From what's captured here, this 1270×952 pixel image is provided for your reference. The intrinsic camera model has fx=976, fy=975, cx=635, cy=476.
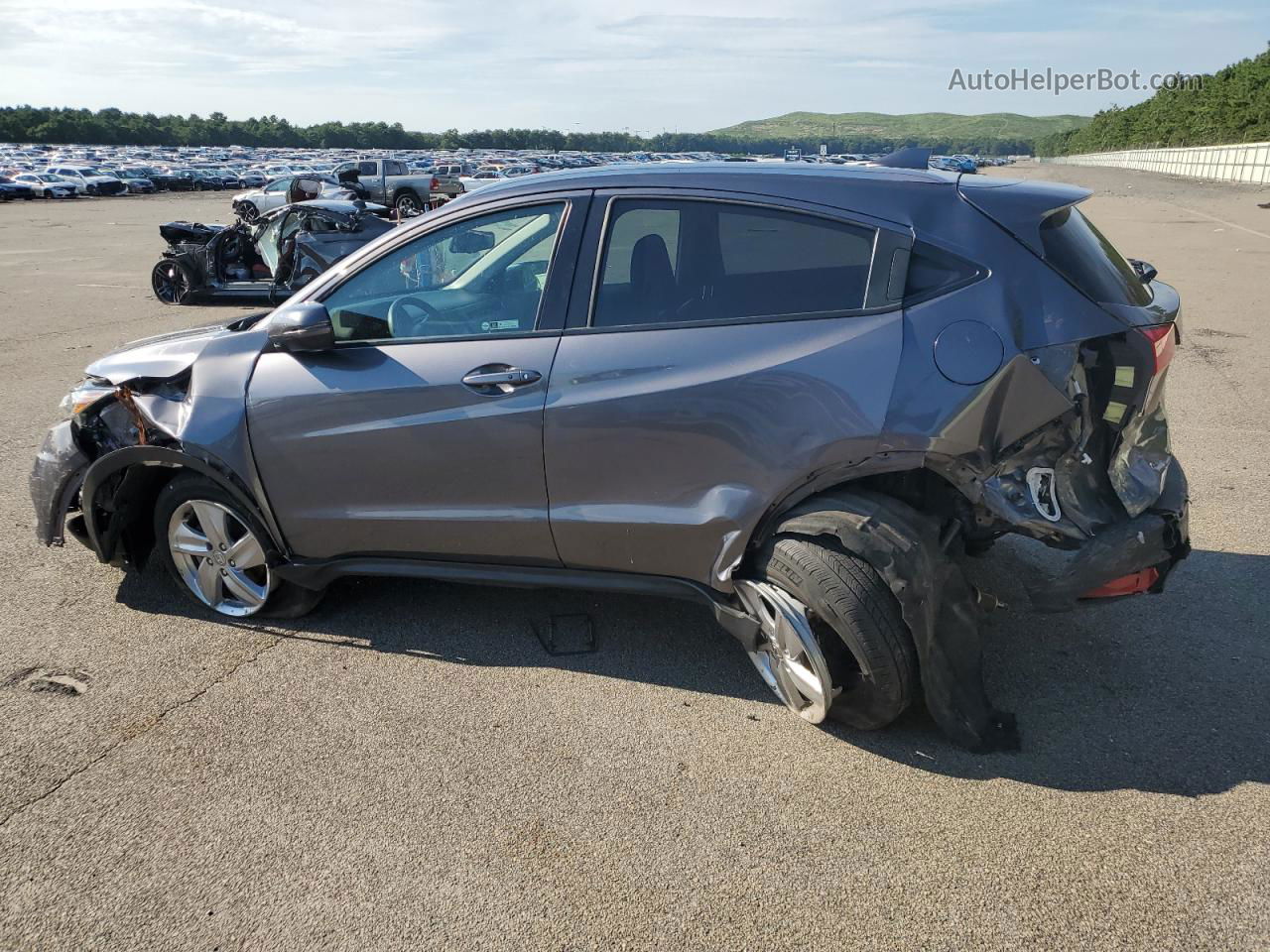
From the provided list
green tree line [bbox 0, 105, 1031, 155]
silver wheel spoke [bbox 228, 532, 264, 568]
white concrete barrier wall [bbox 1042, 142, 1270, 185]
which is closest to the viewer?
silver wheel spoke [bbox 228, 532, 264, 568]

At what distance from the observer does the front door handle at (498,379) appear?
339 cm

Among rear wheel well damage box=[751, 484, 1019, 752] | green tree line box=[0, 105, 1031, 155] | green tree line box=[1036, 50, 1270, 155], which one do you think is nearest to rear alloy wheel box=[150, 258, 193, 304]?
rear wheel well damage box=[751, 484, 1019, 752]

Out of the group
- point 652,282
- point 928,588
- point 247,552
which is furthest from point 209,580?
point 928,588

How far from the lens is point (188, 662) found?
3.88 m

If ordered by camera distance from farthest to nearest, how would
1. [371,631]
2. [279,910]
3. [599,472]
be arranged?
[371,631] → [599,472] → [279,910]

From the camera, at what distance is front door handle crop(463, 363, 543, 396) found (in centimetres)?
339

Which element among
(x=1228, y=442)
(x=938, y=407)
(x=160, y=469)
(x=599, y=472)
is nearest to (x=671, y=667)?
(x=599, y=472)

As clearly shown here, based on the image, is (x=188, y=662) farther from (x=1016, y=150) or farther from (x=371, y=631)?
(x=1016, y=150)

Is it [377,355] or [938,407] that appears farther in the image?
[377,355]

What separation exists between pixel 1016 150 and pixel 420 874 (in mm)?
213479

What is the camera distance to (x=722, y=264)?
3350 mm

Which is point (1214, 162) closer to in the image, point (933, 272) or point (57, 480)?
point (933, 272)

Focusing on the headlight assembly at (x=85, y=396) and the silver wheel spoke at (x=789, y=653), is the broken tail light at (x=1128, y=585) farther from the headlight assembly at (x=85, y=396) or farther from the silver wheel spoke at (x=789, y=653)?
the headlight assembly at (x=85, y=396)

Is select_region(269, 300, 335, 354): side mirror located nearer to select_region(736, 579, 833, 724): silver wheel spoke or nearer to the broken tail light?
select_region(736, 579, 833, 724): silver wheel spoke
